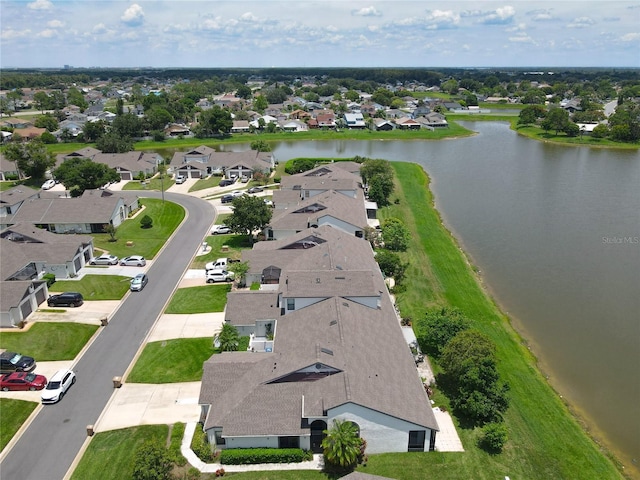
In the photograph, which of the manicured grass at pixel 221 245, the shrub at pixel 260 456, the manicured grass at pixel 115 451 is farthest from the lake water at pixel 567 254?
the manicured grass at pixel 115 451

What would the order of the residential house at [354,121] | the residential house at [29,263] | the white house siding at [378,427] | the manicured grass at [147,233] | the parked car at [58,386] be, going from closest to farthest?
1. the white house siding at [378,427]
2. the parked car at [58,386]
3. the residential house at [29,263]
4. the manicured grass at [147,233]
5. the residential house at [354,121]

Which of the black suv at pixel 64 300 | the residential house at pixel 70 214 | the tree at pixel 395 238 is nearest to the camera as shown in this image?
the black suv at pixel 64 300

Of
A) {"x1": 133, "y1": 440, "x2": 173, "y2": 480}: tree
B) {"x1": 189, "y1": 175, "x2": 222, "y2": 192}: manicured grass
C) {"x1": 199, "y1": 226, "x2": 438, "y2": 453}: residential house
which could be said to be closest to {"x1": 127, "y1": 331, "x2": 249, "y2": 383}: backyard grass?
{"x1": 199, "y1": 226, "x2": 438, "y2": 453}: residential house

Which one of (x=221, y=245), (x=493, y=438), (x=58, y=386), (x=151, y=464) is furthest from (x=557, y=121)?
(x=151, y=464)

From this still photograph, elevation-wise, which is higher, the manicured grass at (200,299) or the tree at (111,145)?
the tree at (111,145)

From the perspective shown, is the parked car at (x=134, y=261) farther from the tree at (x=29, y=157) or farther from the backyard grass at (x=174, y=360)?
the tree at (x=29, y=157)

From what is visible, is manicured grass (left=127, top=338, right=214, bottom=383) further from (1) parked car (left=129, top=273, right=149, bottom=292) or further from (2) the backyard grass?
(1) parked car (left=129, top=273, right=149, bottom=292)
